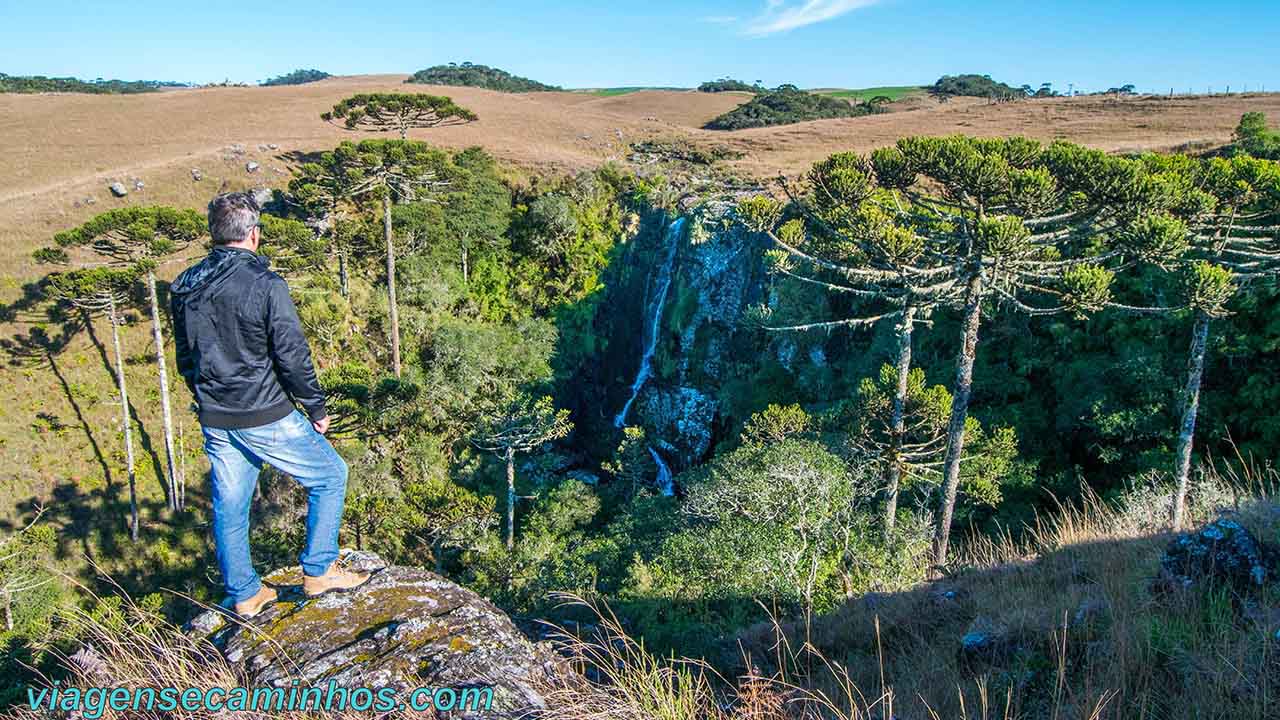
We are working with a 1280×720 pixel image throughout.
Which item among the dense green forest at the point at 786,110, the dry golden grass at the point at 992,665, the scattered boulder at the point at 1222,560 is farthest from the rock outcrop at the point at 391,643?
the dense green forest at the point at 786,110

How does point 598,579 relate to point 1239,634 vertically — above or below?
below

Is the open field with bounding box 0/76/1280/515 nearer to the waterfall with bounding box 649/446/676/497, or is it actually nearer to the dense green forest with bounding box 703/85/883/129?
the dense green forest with bounding box 703/85/883/129

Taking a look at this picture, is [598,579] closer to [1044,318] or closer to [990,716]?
[990,716]

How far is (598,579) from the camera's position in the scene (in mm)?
14383

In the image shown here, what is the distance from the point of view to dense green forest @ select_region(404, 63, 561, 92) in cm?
10362

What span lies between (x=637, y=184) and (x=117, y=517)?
83.8ft

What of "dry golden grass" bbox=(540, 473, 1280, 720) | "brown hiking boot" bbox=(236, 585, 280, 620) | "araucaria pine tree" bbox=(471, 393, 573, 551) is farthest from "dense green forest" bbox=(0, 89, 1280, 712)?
"brown hiking boot" bbox=(236, 585, 280, 620)

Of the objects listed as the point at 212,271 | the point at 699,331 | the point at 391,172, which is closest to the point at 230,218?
the point at 212,271

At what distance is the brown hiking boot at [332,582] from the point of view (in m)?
3.86

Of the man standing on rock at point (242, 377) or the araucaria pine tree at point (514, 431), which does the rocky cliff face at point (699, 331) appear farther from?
the man standing on rock at point (242, 377)

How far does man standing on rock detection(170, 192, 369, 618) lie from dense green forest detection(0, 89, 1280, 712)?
152 cm

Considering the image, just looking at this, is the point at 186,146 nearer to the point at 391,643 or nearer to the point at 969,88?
the point at 391,643

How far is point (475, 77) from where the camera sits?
105062 mm

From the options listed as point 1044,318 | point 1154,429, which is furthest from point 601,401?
point 1154,429
